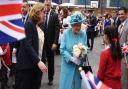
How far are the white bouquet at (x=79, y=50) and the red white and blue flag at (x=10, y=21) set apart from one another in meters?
3.53

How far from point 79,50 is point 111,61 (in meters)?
1.09

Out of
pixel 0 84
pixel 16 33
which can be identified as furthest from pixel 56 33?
pixel 16 33

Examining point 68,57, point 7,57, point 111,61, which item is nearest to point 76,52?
point 68,57

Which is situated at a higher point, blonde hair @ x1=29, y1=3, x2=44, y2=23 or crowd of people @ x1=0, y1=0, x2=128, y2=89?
blonde hair @ x1=29, y1=3, x2=44, y2=23

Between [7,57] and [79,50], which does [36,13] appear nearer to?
[79,50]

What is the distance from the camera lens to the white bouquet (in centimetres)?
730

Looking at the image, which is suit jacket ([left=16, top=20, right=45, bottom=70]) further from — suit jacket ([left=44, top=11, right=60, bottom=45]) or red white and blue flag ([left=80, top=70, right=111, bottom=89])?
suit jacket ([left=44, top=11, right=60, bottom=45])

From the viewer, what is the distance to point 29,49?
6.70 m

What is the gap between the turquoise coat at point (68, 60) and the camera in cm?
747

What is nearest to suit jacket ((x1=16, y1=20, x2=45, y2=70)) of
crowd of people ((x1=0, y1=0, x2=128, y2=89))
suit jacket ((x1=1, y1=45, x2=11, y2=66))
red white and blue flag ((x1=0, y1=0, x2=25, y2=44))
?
crowd of people ((x1=0, y1=0, x2=128, y2=89))

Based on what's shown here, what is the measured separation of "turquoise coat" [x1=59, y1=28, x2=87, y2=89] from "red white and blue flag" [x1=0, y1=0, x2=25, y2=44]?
11.9 ft

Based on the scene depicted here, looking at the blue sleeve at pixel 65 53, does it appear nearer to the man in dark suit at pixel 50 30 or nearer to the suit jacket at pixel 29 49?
the suit jacket at pixel 29 49

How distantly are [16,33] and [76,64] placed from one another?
3.70 meters

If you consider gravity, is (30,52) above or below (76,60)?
above
